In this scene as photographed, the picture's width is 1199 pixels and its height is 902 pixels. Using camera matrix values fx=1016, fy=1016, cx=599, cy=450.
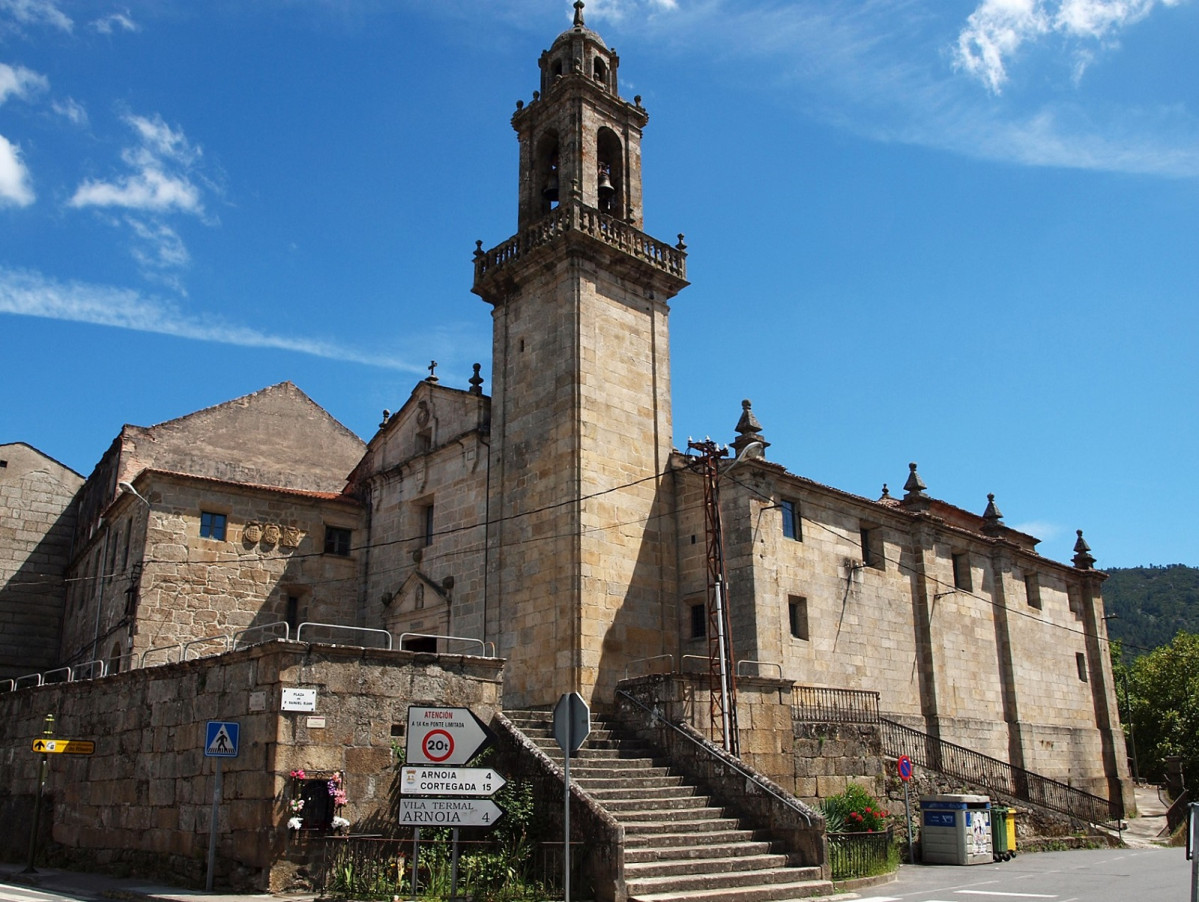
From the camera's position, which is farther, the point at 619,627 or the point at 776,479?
the point at 776,479

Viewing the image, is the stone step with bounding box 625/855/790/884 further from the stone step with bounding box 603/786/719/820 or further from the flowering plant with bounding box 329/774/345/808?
the flowering plant with bounding box 329/774/345/808

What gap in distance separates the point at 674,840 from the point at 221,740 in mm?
6641

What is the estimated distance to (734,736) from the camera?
18641 millimetres

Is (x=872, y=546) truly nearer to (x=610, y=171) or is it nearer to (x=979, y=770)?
(x=979, y=770)

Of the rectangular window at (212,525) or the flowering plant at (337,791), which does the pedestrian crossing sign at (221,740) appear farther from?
the rectangular window at (212,525)

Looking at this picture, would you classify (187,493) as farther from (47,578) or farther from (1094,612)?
(1094,612)

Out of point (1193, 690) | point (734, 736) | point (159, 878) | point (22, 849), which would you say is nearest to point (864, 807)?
point (734, 736)

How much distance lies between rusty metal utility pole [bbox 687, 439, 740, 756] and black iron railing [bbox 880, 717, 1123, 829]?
5583 millimetres

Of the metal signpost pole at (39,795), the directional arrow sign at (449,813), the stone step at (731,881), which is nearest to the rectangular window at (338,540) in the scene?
the metal signpost pole at (39,795)

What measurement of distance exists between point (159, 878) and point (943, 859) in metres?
14.7

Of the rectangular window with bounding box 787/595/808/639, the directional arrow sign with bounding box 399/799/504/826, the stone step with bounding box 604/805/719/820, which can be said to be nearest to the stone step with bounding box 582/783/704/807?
the stone step with bounding box 604/805/719/820

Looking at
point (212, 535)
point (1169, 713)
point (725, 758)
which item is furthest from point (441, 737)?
point (1169, 713)

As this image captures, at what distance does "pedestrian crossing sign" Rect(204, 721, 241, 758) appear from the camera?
14.4 meters

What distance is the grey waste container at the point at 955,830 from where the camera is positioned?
20.5 metres
